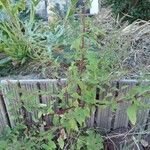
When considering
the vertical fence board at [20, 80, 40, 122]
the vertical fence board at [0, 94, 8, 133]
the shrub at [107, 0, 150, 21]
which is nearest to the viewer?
the vertical fence board at [20, 80, 40, 122]

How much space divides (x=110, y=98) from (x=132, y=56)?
1.19 feet

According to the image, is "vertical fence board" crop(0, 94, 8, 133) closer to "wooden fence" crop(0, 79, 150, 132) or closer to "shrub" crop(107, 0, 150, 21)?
"wooden fence" crop(0, 79, 150, 132)

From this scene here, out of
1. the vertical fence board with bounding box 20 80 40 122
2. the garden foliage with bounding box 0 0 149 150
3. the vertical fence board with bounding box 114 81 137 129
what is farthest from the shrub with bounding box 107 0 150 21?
the vertical fence board with bounding box 20 80 40 122

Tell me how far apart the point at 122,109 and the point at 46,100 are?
0.43 meters

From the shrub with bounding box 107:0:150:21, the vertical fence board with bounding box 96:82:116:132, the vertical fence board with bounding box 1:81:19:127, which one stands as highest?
the shrub with bounding box 107:0:150:21

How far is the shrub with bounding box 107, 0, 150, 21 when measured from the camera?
2.78m

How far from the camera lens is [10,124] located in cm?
207

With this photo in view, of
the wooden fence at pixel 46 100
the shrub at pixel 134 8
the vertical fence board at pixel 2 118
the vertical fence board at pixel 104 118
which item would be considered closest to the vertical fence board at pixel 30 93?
the wooden fence at pixel 46 100

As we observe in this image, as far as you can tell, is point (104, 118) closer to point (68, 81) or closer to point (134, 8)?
point (68, 81)

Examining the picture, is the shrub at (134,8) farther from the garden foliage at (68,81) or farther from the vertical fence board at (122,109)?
the vertical fence board at (122,109)

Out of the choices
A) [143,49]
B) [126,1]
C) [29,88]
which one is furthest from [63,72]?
[126,1]

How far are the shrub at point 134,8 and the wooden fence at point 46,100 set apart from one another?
1082 mm

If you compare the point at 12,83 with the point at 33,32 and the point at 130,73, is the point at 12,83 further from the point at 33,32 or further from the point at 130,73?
the point at 130,73

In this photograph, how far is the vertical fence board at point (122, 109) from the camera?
1811 millimetres
